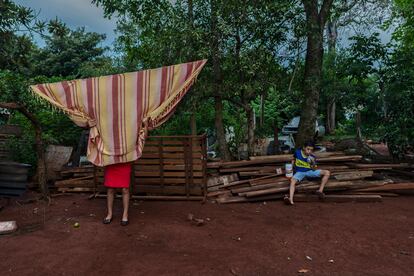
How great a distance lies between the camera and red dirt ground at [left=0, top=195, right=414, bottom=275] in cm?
369

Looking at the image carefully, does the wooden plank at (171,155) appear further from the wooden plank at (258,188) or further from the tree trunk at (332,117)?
the tree trunk at (332,117)

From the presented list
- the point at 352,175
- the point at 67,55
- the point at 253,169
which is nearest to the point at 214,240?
the point at 253,169

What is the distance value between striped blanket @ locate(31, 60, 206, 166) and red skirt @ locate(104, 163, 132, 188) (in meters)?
0.13

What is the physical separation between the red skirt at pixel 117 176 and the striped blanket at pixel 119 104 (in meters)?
0.13

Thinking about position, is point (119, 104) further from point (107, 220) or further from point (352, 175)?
point (352, 175)

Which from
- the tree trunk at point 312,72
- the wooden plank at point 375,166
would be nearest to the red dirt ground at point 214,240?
the wooden plank at point 375,166

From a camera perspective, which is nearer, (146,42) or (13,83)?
(13,83)

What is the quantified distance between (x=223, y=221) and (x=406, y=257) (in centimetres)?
248

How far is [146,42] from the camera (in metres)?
8.10

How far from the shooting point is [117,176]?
5.17m

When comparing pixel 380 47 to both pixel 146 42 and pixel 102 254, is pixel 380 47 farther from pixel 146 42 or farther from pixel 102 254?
pixel 102 254

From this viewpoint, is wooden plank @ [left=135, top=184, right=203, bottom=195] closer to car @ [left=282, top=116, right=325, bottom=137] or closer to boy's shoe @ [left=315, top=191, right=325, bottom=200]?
boy's shoe @ [left=315, top=191, right=325, bottom=200]

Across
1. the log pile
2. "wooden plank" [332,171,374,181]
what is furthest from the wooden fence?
"wooden plank" [332,171,374,181]

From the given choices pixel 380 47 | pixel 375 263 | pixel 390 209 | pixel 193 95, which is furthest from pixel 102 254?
pixel 380 47
